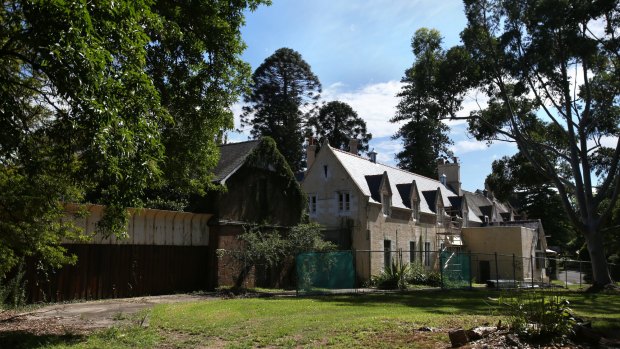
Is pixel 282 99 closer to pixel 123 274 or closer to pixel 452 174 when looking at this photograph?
pixel 452 174

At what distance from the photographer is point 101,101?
7.96 m

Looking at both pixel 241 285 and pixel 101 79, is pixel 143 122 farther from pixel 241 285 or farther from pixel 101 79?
pixel 241 285

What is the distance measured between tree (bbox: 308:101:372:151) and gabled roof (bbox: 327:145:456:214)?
71.8 feet

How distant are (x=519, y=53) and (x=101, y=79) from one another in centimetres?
2604

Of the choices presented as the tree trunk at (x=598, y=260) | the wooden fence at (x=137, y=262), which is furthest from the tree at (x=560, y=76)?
the wooden fence at (x=137, y=262)

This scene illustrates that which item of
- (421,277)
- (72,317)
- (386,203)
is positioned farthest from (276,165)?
(72,317)

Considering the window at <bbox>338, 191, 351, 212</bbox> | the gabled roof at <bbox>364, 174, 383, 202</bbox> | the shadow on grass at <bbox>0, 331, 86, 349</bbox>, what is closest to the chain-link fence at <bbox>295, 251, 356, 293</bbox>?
the window at <bbox>338, 191, 351, 212</bbox>

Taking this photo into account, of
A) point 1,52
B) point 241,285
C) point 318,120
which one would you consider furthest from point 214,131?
point 318,120

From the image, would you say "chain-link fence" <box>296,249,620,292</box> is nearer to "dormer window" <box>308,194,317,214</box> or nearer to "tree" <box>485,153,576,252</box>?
"dormer window" <box>308,194,317,214</box>

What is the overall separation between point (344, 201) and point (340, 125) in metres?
34.6

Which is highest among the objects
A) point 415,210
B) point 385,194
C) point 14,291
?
point 385,194

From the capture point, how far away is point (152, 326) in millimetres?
13039

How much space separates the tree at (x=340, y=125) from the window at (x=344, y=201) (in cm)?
Answer: 3054

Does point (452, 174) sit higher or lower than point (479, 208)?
higher
